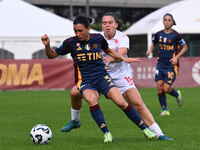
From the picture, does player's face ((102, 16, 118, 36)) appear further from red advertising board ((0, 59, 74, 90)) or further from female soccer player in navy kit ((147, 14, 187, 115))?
red advertising board ((0, 59, 74, 90))

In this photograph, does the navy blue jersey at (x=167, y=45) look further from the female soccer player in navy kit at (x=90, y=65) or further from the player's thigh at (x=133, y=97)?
the female soccer player in navy kit at (x=90, y=65)

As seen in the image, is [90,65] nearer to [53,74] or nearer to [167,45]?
[167,45]

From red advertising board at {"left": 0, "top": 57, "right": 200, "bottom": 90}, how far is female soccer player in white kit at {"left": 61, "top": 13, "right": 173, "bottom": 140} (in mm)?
13630

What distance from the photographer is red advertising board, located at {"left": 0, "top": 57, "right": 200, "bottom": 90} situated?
2173 cm

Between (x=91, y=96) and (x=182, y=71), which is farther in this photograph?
(x=182, y=71)

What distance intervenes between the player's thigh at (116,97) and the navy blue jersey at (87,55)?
1.00 feet

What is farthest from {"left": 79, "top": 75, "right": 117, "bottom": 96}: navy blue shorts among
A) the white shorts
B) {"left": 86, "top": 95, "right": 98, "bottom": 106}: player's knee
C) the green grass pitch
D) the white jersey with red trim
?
the green grass pitch

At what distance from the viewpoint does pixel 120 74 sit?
8109mm

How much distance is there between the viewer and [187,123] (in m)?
10.0

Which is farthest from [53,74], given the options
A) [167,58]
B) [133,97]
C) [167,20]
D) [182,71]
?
[133,97]

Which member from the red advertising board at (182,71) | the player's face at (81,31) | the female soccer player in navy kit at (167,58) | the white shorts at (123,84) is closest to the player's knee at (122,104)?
the white shorts at (123,84)

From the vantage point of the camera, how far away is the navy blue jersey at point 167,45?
12023mm

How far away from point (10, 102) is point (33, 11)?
1142 cm

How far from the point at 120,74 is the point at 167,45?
4255mm
